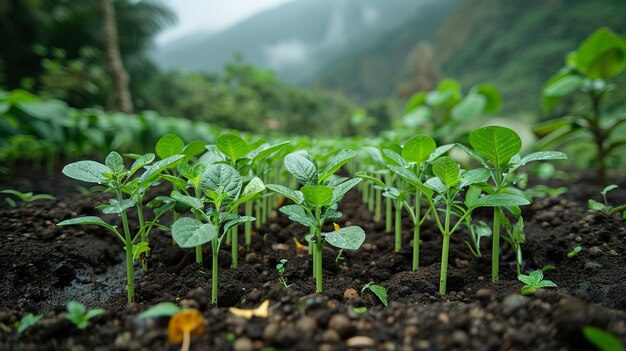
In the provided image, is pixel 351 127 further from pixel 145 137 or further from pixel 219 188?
pixel 219 188

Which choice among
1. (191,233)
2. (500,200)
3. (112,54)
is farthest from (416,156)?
(112,54)

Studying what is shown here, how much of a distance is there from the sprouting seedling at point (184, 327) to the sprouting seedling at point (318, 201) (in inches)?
11.3

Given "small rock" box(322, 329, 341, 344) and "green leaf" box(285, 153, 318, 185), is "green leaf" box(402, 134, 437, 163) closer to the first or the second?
"green leaf" box(285, 153, 318, 185)

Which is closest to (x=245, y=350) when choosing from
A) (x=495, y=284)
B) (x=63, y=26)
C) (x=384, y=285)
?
(x=384, y=285)

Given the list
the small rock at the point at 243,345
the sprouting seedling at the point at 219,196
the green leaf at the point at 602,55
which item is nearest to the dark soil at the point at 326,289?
the small rock at the point at 243,345

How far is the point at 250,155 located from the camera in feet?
3.40

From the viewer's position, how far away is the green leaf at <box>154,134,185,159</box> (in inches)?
39.1

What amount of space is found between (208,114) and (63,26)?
3005 millimetres

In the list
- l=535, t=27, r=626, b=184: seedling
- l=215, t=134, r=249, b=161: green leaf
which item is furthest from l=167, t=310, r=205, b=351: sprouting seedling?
l=535, t=27, r=626, b=184: seedling

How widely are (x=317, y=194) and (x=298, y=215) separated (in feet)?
0.31

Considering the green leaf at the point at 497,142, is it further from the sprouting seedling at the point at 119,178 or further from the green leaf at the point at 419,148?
the sprouting seedling at the point at 119,178

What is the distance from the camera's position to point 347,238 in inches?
29.7

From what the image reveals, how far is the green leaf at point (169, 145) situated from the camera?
3.26ft

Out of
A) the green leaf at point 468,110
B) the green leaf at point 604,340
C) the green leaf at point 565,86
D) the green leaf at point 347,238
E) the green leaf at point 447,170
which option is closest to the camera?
the green leaf at point 604,340
